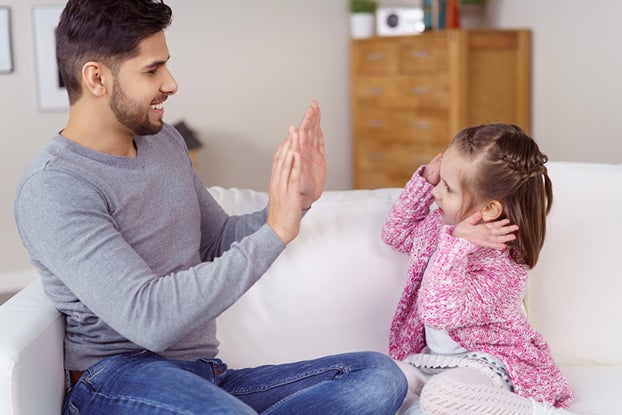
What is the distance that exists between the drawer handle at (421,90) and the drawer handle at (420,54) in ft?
0.53

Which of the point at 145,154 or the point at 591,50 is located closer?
the point at 145,154

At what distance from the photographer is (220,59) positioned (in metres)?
5.12

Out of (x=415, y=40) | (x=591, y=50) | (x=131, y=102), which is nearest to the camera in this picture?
(x=131, y=102)

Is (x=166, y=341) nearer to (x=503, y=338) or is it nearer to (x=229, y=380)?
(x=229, y=380)

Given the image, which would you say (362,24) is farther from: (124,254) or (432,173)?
(124,254)

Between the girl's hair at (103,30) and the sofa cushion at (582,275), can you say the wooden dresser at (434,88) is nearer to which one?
the sofa cushion at (582,275)

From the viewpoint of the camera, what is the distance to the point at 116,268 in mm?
1533

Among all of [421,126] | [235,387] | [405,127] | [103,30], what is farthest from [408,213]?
[405,127]

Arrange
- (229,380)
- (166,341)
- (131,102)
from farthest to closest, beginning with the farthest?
(229,380), (131,102), (166,341)

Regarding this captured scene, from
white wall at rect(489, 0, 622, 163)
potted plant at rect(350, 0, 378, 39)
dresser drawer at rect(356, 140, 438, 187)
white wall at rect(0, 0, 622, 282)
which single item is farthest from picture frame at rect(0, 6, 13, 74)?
white wall at rect(489, 0, 622, 163)

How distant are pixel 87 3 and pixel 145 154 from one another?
1.02ft

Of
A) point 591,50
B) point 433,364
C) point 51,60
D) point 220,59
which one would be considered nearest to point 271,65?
point 220,59

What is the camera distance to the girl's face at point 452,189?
6.31ft

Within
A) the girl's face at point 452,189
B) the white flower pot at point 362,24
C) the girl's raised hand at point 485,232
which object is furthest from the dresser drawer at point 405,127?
the girl's raised hand at point 485,232
